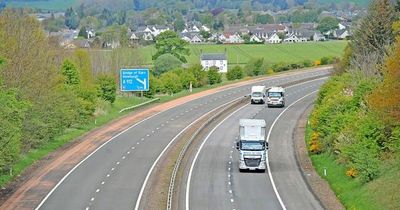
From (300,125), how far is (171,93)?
1457 inches

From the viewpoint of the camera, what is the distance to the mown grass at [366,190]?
149 ft

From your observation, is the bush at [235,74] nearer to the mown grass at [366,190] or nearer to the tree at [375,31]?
the tree at [375,31]

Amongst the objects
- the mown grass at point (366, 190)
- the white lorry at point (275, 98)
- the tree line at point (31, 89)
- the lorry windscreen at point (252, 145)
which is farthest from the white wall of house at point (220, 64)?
the mown grass at point (366, 190)

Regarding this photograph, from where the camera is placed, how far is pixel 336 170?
188 ft

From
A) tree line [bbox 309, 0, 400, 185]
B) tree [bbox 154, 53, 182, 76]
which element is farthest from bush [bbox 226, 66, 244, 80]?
tree line [bbox 309, 0, 400, 185]

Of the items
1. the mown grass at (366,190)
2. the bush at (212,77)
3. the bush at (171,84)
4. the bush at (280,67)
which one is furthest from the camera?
the bush at (280,67)

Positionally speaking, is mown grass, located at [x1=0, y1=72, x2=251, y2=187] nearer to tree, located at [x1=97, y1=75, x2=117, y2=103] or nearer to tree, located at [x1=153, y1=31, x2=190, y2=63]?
tree, located at [x1=97, y1=75, x2=117, y2=103]

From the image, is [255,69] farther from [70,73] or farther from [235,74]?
[70,73]

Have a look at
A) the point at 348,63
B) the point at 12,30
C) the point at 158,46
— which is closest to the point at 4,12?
the point at 12,30

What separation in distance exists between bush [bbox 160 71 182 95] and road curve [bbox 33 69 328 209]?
18.8 m

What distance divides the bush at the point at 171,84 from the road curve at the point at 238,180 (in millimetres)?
34516

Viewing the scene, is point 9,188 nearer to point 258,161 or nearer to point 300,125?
point 258,161

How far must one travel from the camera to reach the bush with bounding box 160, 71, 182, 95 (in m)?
118

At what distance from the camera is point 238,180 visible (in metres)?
56.8
